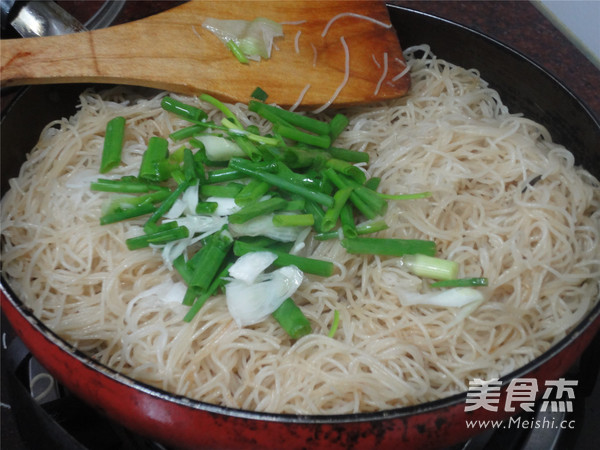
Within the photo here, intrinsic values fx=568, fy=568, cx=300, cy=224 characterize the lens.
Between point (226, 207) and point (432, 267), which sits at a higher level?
point (432, 267)

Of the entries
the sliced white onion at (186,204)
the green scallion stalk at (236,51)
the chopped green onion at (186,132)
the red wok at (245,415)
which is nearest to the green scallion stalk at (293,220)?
the sliced white onion at (186,204)

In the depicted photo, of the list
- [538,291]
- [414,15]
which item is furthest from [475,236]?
[414,15]

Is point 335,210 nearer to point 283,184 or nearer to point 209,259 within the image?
point 283,184

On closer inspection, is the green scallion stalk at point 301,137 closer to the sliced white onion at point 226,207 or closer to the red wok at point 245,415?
the sliced white onion at point 226,207

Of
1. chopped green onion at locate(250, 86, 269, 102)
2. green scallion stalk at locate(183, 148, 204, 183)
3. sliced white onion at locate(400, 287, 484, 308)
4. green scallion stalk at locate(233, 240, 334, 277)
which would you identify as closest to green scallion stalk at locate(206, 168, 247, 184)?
green scallion stalk at locate(183, 148, 204, 183)

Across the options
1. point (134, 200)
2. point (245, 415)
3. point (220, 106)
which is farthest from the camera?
point (220, 106)

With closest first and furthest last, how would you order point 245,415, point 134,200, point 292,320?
point 245,415 → point 292,320 → point 134,200

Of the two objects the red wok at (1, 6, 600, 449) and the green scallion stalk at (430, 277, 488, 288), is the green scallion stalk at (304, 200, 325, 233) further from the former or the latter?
the red wok at (1, 6, 600, 449)

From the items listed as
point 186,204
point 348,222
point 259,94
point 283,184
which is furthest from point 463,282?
point 259,94

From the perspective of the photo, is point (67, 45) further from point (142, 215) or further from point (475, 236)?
point (475, 236)
